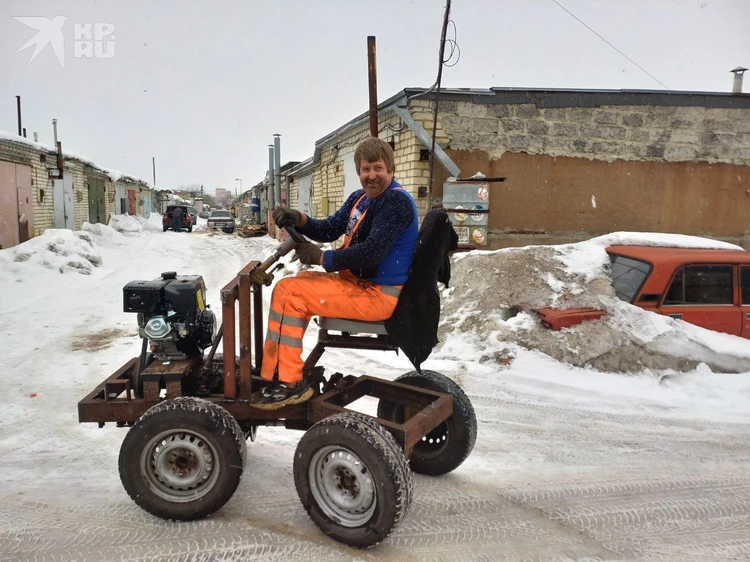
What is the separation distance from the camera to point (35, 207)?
1761cm

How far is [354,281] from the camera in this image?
3.11 m

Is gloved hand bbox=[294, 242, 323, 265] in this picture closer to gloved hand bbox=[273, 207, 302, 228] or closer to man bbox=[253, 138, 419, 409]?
man bbox=[253, 138, 419, 409]

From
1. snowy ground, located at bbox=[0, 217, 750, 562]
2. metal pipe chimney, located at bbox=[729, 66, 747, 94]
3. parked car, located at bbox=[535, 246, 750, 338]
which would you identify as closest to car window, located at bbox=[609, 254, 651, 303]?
parked car, located at bbox=[535, 246, 750, 338]

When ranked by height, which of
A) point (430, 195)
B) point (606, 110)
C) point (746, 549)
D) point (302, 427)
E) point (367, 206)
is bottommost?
point (746, 549)

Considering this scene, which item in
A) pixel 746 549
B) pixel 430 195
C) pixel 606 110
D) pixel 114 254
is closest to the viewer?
pixel 746 549

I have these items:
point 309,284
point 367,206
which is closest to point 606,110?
point 367,206

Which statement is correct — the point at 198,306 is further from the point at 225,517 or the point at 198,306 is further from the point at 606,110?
the point at 606,110

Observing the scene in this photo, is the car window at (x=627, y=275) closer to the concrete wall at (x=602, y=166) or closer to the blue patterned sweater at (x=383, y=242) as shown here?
the concrete wall at (x=602, y=166)

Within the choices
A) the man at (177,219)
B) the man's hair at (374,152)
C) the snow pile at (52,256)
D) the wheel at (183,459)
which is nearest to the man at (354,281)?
the man's hair at (374,152)

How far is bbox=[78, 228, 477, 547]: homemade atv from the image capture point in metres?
2.67

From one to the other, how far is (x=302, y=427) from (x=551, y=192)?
7733 mm

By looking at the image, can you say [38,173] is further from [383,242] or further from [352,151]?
[383,242]

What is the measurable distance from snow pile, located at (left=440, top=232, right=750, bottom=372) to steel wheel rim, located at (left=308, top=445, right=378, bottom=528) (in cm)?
351

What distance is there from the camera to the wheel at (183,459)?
2809 mm
